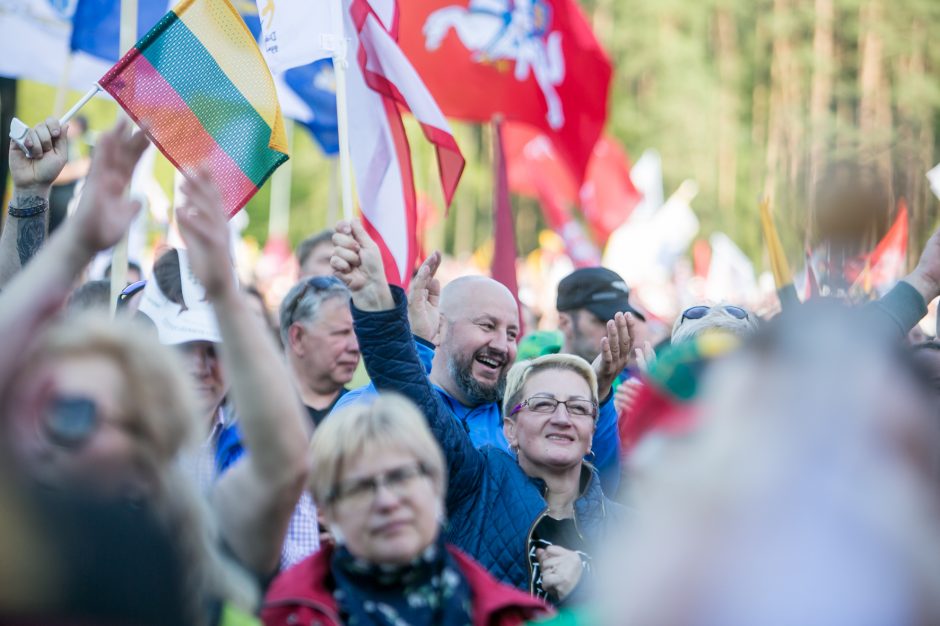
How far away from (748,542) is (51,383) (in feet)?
3.99

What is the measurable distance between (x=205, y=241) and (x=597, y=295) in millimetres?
4166

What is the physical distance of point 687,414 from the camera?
191cm

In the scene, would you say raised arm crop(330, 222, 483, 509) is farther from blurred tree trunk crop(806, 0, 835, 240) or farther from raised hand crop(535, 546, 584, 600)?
blurred tree trunk crop(806, 0, 835, 240)

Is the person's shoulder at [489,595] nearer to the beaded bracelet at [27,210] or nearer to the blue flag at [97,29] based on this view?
the beaded bracelet at [27,210]

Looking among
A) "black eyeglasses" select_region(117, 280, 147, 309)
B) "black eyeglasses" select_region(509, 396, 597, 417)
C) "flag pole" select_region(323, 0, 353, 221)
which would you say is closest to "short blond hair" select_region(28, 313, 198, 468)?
"black eyeglasses" select_region(509, 396, 597, 417)

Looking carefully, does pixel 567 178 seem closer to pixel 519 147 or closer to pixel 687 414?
pixel 519 147

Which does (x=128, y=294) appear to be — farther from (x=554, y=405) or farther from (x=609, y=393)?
(x=609, y=393)

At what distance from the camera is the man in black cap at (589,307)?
21.3 ft

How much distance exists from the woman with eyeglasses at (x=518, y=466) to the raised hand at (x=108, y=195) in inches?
47.5

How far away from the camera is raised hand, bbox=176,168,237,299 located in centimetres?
253

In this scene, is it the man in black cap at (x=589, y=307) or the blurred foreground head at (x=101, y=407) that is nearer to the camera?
the blurred foreground head at (x=101, y=407)

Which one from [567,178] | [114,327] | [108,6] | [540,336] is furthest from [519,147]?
[114,327]

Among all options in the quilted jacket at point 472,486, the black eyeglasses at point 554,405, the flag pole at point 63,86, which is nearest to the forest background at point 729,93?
the flag pole at point 63,86

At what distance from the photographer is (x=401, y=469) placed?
8.99ft
